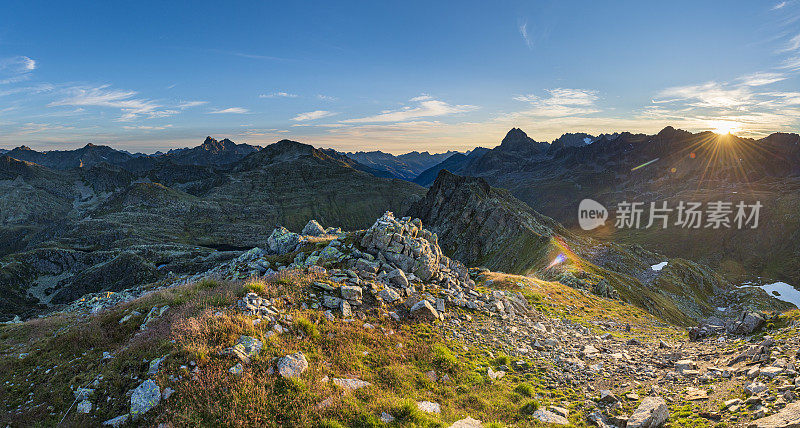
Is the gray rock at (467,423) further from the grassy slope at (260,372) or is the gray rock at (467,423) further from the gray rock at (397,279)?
the gray rock at (397,279)

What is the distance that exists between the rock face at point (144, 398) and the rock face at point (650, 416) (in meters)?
15.4

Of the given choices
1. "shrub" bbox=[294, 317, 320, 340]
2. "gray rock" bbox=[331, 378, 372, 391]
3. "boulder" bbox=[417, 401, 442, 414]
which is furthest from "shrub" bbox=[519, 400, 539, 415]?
"shrub" bbox=[294, 317, 320, 340]

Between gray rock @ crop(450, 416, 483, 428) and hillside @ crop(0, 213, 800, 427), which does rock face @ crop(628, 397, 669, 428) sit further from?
gray rock @ crop(450, 416, 483, 428)

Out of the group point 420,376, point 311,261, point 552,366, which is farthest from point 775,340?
point 311,261

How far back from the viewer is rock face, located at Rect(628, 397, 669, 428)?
10641mm

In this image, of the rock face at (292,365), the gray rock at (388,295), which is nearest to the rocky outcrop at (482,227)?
the gray rock at (388,295)

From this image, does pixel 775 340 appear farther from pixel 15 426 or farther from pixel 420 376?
pixel 15 426

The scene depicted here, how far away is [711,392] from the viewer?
41.1 feet

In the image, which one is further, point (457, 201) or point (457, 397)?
point (457, 201)

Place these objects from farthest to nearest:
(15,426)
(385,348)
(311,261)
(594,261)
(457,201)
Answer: (457,201) → (594,261) → (311,261) → (385,348) → (15,426)

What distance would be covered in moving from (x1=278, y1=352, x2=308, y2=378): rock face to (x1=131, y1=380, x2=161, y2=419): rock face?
134 inches

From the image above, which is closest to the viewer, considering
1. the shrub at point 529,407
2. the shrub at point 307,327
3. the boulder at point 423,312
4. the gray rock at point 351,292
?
the shrub at point 529,407

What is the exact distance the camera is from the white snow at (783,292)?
379 feet

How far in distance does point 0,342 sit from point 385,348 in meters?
21.6
